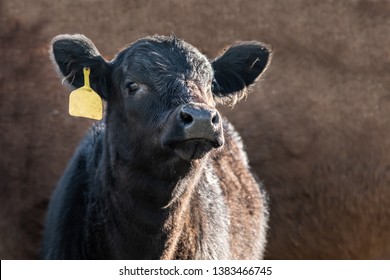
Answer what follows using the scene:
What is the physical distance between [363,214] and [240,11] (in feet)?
7.27

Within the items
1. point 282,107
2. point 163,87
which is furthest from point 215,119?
point 282,107

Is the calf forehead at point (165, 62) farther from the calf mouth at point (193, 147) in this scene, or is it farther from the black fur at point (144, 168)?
the calf mouth at point (193, 147)

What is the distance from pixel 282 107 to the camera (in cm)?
905

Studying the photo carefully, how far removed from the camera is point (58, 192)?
A: 696 centimetres

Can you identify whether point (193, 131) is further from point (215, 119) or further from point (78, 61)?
point (78, 61)

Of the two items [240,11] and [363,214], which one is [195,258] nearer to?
[363,214]

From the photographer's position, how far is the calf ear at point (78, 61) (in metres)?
6.20

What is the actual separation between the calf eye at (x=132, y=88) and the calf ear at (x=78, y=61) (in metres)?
0.34

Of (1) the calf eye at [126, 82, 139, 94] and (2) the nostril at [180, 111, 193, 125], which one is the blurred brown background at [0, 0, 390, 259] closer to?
(1) the calf eye at [126, 82, 139, 94]

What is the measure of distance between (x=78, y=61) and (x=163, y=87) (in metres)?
0.73

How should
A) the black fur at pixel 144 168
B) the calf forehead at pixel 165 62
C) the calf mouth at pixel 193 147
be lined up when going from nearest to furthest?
the calf mouth at pixel 193 147, the black fur at pixel 144 168, the calf forehead at pixel 165 62

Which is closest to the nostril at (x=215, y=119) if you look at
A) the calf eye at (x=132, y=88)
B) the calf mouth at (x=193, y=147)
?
the calf mouth at (x=193, y=147)

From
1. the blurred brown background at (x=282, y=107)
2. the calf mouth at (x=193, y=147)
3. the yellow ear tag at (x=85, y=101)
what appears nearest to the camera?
the calf mouth at (x=193, y=147)
